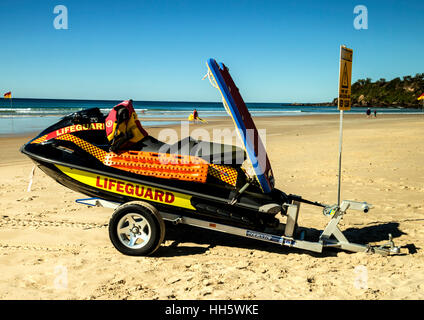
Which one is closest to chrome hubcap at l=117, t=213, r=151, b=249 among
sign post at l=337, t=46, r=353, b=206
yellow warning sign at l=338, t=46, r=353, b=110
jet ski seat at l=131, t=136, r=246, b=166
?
jet ski seat at l=131, t=136, r=246, b=166

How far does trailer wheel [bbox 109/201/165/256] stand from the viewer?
4277 millimetres

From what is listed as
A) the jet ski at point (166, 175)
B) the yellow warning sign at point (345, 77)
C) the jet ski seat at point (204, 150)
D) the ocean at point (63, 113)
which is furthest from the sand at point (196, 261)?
the ocean at point (63, 113)

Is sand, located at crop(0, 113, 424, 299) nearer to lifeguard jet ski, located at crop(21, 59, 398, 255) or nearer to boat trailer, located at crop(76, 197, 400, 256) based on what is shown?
boat trailer, located at crop(76, 197, 400, 256)

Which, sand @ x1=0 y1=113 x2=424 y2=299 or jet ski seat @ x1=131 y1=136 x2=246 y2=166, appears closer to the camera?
sand @ x1=0 y1=113 x2=424 y2=299

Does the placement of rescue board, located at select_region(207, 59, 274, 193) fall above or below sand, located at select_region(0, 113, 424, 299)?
above

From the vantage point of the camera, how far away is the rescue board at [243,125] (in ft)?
13.6

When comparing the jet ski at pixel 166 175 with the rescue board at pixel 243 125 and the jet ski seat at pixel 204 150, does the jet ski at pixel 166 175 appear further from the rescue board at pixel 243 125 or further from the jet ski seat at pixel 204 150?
the rescue board at pixel 243 125

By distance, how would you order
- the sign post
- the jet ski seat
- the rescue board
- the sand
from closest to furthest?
the sand, the rescue board, the jet ski seat, the sign post

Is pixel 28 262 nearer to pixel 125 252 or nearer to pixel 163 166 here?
pixel 125 252

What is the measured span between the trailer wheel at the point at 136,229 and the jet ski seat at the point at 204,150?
2.73ft

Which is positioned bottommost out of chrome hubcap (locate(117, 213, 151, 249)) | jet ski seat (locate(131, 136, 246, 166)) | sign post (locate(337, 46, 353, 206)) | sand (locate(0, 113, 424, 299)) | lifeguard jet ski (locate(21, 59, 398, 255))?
sand (locate(0, 113, 424, 299))

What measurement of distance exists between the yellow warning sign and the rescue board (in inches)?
75.4
